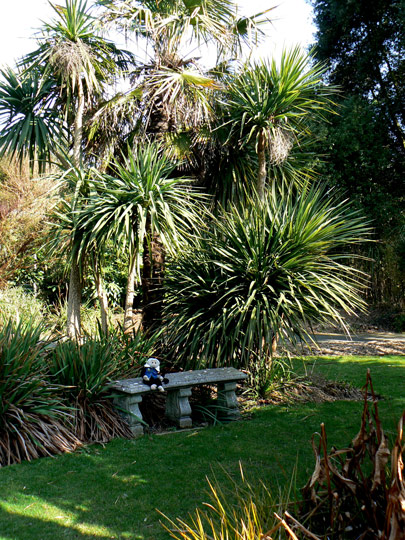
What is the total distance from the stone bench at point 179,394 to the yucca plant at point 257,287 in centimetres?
45

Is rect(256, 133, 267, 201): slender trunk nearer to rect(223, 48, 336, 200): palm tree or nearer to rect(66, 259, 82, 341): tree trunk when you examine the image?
rect(223, 48, 336, 200): palm tree

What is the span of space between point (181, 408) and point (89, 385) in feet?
3.73

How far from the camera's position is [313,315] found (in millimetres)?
7449

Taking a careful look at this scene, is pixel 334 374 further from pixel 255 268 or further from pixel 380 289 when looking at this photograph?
A: pixel 380 289

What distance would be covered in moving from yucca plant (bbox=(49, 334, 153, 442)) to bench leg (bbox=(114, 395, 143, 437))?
0.07 meters

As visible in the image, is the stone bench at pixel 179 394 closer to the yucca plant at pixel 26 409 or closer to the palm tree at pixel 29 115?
the yucca plant at pixel 26 409

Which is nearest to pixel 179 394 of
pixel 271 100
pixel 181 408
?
pixel 181 408

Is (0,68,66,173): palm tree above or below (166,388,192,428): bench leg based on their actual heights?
above

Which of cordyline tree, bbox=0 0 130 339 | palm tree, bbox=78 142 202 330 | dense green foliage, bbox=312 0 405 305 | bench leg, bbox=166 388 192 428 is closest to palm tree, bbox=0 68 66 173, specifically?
cordyline tree, bbox=0 0 130 339

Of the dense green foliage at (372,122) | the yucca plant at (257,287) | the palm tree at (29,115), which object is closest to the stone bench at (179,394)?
the yucca plant at (257,287)

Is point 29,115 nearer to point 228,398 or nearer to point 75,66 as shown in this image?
point 75,66

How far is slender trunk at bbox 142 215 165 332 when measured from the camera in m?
8.51

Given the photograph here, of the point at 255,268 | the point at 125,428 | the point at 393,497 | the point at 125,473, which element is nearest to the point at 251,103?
the point at 255,268

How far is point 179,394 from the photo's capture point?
6348 mm
